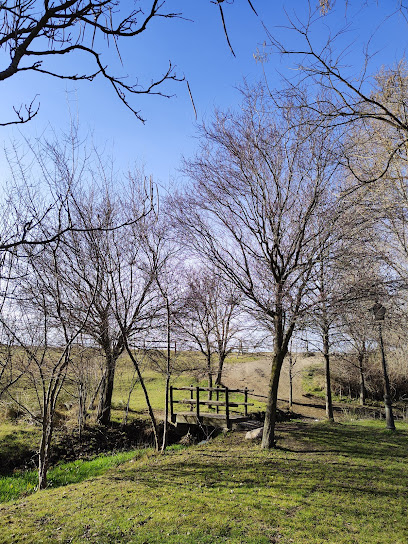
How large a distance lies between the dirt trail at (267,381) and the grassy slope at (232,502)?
12390 millimetres

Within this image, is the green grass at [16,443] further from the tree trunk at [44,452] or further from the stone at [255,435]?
the stone at [255,435]

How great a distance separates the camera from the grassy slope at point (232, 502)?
4.67 meters

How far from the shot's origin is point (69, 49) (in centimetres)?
197

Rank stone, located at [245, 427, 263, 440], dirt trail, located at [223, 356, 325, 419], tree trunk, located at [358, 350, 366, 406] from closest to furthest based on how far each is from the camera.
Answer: stone, located at [245, 427, 263, 440]
tree trunk, located at [358, 350, 366, 406]
dirt trail, located at [223, 356, 325, 419]

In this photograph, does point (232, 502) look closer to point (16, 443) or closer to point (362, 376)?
point (16, 443)

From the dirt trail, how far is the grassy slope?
488 inches

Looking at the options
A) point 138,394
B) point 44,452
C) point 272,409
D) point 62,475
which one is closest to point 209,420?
point 272,409

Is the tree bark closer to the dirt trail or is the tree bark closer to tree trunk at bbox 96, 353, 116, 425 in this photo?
tree trunk at bbox 96, 353, 116, 425

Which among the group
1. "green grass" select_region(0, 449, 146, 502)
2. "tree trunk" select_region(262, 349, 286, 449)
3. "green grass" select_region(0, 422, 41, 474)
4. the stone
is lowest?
"green grass" select_region(0, 449, 146, 502)

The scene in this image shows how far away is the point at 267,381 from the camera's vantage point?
2653 centimetres

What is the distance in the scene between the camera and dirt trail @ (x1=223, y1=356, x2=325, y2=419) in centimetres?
2139

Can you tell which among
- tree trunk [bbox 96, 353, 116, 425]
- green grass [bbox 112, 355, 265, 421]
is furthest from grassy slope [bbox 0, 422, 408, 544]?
green grass [bbox 112, 355, 265, 421]

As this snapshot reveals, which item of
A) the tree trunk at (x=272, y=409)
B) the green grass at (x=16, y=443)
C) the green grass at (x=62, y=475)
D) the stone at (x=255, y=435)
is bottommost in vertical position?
the green grass at (x=62, y=475)

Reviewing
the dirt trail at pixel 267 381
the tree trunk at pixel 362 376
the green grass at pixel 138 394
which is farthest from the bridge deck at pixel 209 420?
the tree trunk at pixel 362 376
